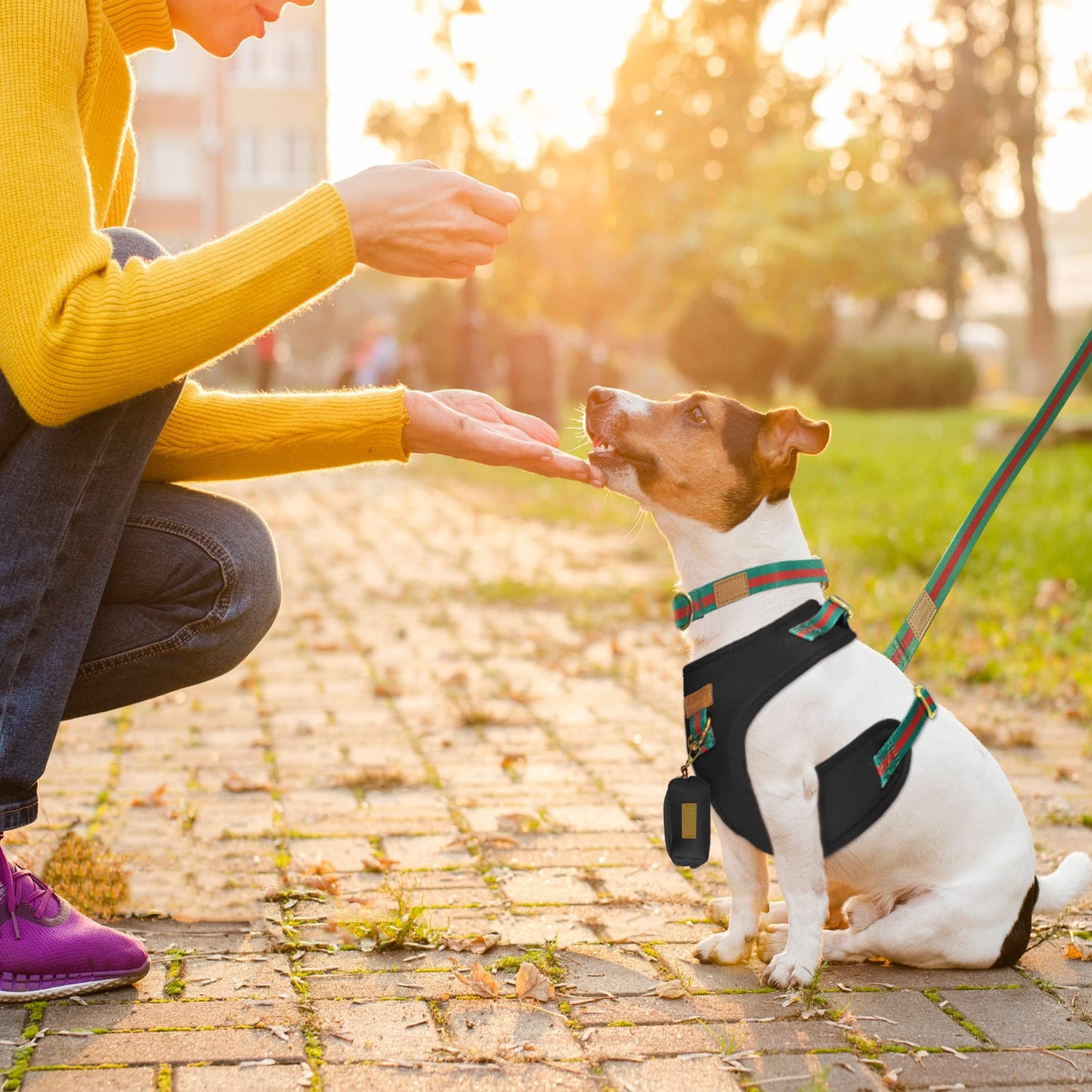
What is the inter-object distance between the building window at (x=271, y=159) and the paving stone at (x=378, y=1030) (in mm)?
46134

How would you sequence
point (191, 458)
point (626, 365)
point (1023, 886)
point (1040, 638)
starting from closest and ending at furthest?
point (1023, 886)
point (191, 458)
point (1040, 638)
point (626, 365)

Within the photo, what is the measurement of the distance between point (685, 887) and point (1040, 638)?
3.74m

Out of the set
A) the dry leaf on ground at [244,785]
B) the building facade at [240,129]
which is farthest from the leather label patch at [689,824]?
the building facade at [240,129]

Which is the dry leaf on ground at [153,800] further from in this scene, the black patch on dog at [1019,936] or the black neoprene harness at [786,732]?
the black patch on dog at [1019,936]

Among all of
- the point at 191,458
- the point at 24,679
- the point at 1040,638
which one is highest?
the point at 191,458

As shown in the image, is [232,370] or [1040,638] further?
[232,370]

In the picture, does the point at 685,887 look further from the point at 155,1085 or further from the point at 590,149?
the point at 590,149

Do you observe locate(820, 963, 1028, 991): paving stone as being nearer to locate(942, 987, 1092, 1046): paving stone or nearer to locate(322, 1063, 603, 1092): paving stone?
locate(942, 987, 1092, 1046): paving stone

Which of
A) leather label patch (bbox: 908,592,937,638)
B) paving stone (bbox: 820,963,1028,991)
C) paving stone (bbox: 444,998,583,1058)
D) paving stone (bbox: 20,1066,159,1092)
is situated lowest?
paving stone (bbox: 820,963,1028,991)

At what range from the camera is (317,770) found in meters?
4.59

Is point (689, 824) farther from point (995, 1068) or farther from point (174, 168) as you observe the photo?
point (174, 168)

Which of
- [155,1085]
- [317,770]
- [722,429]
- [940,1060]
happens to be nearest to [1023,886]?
[940,1060]

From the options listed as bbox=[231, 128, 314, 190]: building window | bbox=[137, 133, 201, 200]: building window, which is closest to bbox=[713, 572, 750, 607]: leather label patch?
bbox=[137, 133, 201, 200]: building window

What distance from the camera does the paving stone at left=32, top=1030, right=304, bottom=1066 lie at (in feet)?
8.04
